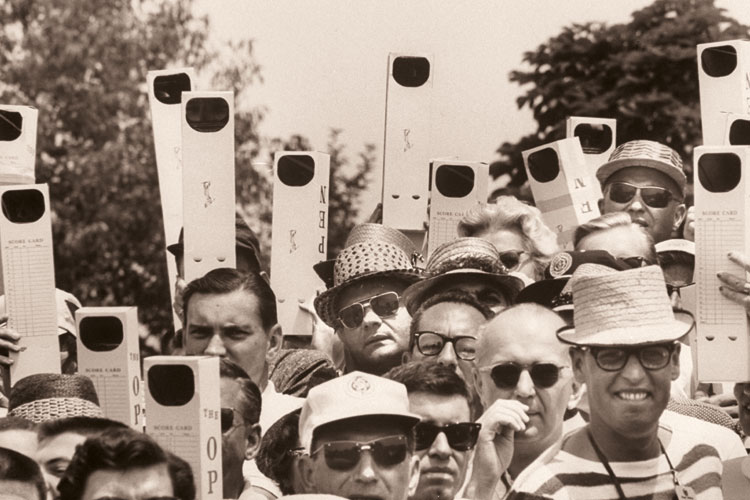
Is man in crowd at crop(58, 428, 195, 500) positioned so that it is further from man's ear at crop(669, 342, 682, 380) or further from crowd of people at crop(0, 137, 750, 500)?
man's ear at crop(669, 342, 682, 380)

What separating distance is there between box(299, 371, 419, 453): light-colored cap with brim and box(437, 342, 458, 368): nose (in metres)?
1.08

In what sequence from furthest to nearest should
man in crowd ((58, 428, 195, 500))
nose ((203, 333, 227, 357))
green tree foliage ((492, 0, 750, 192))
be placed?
1. green tree foliage ((492, 0, 750, 192))
2. nose ((203, 333, 227, 357))
3. man in crowd ((58, 428, 195, 500))

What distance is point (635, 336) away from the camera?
757cm

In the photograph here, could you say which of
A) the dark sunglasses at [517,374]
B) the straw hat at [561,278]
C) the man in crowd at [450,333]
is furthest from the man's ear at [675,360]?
the man in crowd at [450,333]

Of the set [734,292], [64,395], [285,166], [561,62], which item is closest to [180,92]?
[285,166]

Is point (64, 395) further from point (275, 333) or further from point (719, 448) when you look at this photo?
point (719, 448)

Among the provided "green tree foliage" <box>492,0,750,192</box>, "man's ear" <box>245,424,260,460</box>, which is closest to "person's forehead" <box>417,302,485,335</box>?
"man's ear" <box>245,424,260,460</box>

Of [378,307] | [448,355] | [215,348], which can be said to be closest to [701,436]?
[448,355]

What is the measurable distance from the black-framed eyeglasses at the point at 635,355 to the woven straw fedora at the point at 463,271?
2.04 m

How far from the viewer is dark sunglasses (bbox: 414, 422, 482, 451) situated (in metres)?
8.30

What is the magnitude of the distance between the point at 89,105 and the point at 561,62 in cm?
586

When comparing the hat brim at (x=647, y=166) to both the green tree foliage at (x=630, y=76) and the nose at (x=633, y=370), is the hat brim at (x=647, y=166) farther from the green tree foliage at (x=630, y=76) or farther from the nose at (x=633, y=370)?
the green tree foliage at (x=630, y=76)

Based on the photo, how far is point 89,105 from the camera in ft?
96.1

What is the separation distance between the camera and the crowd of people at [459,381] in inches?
299
